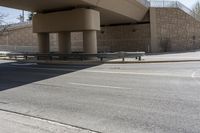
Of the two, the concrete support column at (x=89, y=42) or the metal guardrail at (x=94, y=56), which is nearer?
the metal guardrail at (x=94, y=56)

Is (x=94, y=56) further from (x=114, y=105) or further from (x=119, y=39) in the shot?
(x=114, y=105)

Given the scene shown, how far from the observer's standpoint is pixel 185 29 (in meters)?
46.5

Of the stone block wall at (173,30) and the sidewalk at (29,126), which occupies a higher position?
the stone block wall at (173,30)

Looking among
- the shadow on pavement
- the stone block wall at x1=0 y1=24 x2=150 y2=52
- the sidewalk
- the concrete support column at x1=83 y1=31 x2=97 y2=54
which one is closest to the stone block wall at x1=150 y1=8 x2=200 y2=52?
the stone block wall at x1=0 y1=24 x2=150 y2=52

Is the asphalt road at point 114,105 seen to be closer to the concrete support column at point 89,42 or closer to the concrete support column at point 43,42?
the concrete support column at point 89,42

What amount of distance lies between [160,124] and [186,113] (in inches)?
44.8

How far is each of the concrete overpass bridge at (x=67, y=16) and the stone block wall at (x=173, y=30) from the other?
451 inches

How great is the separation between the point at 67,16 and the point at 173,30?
20.8 meters

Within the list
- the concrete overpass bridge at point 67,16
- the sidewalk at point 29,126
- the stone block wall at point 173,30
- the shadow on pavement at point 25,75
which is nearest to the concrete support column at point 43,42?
the concrete overpass bridge at point 67,16

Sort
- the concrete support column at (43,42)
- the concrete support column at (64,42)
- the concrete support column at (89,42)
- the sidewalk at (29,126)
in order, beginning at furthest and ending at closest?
the concrete support column at (43,42)
the concrete support column at (64,42)
the concrete support column at (89,42)
the sidewalk at (29,126)

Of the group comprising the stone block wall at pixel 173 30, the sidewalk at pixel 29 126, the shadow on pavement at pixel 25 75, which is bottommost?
the sidewalk at pixel 29 126

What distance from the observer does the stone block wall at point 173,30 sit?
43.5 metres

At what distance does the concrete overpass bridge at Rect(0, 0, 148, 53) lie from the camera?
27.2 m

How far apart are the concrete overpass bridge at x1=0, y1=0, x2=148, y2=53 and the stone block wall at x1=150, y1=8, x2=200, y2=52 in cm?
1146
